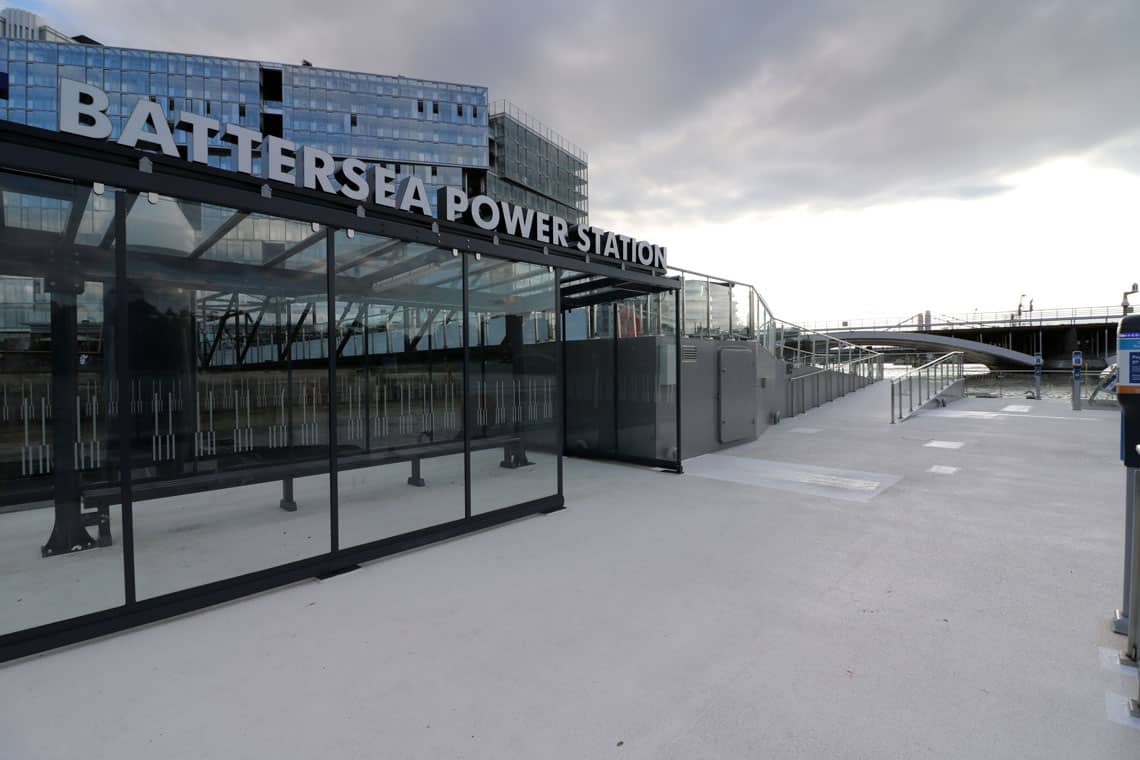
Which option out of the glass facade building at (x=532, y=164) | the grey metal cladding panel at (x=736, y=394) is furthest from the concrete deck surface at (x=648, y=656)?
the glass facade building at (x=532, y=164)

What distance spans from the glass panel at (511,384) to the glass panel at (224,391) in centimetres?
163

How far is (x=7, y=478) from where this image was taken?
4340mm

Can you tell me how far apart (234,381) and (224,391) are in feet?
0.55

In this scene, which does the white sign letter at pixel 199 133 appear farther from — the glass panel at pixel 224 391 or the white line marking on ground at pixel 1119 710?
the white line marking on ground at pixel 1119 710

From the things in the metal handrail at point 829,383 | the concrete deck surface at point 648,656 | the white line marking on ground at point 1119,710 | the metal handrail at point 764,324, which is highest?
the metal handrail at point 764,324

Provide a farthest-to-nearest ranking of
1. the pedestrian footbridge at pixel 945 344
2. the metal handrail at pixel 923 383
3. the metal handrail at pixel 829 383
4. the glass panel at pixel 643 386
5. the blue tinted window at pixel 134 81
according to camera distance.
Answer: the pedestrian footbridge at pixel 945 344 < the blue tinted window at pixel 134 81 < the metal handrail at pixel 829 383 < the metal handrail at pixel 923 383 < the glass panel at pixel 643 386

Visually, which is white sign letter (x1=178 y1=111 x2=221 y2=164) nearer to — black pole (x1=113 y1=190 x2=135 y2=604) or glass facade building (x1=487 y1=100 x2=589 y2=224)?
black pole (x1=113 y1=190 x2=135 y2=604)

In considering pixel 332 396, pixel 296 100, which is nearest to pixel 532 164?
pixel 296 100

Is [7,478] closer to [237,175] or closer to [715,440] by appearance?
[237,175]

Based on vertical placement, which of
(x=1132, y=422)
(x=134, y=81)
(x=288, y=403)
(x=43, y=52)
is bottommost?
(x=288, y=403)

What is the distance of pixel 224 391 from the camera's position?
541 cm

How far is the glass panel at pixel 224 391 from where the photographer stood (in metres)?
4.40

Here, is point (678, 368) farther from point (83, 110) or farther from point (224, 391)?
point (83, 110)

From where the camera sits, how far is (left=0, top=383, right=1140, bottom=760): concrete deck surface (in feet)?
7.24
